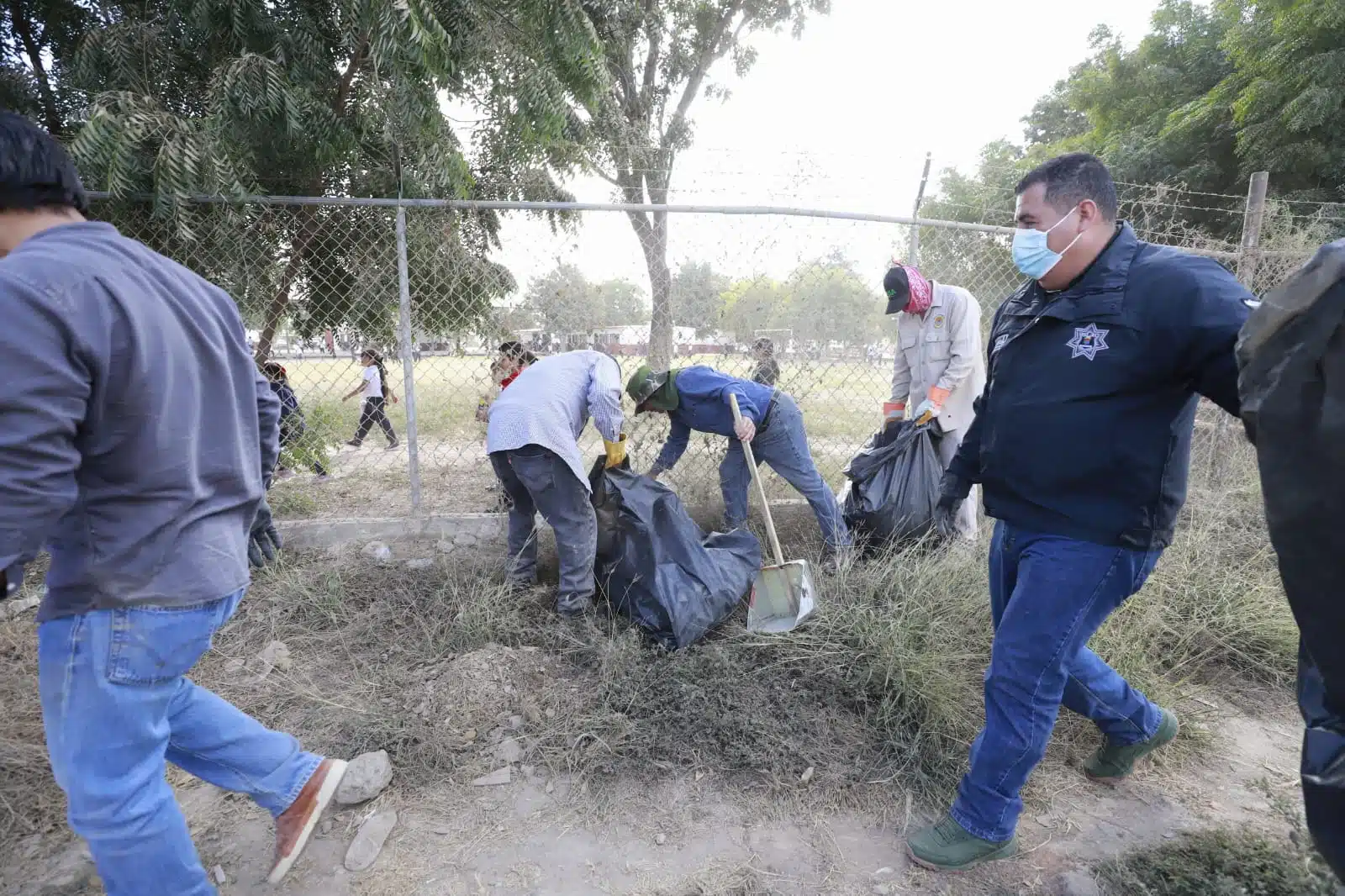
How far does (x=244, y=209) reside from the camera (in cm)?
→ 332

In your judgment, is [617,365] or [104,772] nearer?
[104,772]

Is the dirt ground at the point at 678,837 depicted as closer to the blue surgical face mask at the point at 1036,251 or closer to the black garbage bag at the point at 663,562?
the black garbage bag at the point at 663,562

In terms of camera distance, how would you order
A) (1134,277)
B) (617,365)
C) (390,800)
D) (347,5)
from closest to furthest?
(1134,277)
(390,800)
(347,5)
(617,365)

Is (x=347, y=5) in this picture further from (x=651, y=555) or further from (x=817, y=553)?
(x=817, y=553)

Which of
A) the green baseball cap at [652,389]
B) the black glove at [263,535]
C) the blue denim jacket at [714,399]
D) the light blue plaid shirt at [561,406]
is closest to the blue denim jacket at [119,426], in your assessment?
the black glove at [263,535]

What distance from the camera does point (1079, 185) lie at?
1.73m

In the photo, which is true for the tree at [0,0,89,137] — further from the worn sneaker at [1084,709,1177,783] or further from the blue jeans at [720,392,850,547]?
the worn sneaker at [1084,709,1177,783]

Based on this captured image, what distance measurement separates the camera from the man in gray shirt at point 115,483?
44.0 inches

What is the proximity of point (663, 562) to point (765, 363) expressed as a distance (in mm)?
1598

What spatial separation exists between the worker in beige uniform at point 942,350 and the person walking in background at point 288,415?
365cm

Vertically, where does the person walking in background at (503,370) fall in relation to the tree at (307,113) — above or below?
below

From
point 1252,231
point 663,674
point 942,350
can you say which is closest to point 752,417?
point 942,350

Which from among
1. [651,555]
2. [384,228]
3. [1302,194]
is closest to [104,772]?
[651,555]

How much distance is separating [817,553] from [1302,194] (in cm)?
1023
